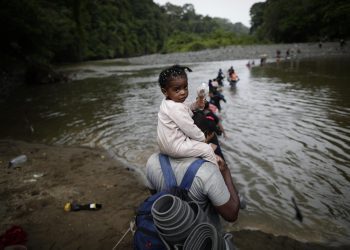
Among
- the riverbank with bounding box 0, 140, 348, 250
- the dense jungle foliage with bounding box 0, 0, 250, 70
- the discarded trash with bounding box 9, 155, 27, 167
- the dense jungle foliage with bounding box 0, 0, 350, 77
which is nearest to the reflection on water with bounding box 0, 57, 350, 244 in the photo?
the riverbank with bounding box 0, 140, 348, 250

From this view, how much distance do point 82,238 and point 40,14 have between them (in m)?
28.5

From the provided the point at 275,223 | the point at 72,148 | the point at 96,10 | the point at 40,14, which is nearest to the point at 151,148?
the point at 72,148

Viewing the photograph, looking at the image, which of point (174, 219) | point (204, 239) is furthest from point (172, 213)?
point (204, 239)

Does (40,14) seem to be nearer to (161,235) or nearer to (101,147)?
(101,147)

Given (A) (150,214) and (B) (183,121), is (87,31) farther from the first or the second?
(A) (150,214)

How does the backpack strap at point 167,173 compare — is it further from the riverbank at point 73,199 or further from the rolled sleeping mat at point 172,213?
the riverbank at point 73,199

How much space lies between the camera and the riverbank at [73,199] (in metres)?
4.05

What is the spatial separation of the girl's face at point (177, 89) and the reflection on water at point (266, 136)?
2.98m

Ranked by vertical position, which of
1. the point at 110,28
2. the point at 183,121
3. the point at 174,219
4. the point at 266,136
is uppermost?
the point at 110,28

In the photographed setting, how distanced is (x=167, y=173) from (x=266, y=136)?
6.83 m

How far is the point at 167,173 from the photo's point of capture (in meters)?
2.23

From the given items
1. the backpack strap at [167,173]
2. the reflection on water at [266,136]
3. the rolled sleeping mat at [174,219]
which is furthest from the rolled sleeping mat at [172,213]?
the reflection on water at [266,136]

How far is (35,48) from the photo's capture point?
28.2 meters

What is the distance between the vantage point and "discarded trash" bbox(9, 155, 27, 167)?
22.2 feet
